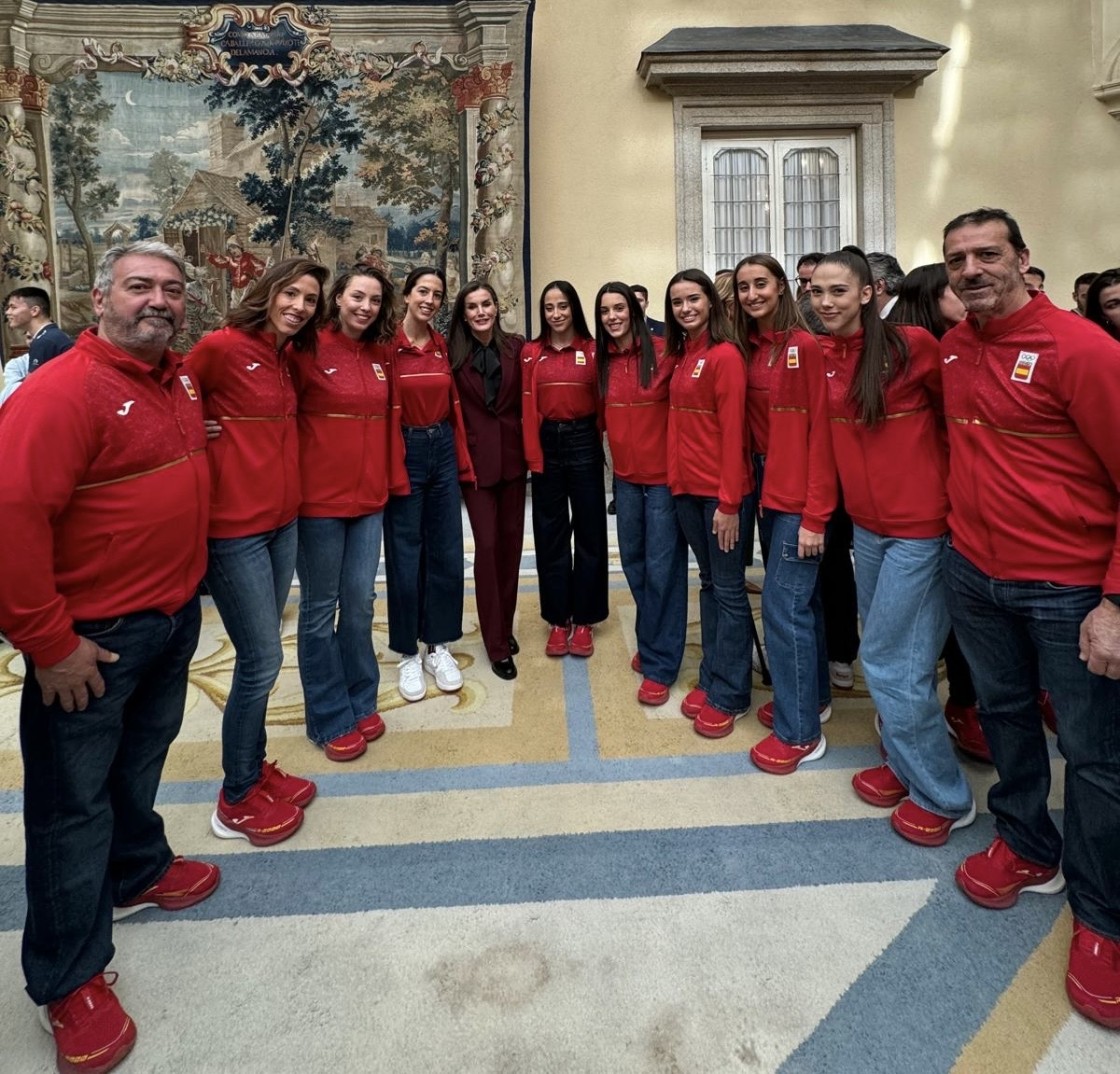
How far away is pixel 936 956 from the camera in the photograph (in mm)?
2029

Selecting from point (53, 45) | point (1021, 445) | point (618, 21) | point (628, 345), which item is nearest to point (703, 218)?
point (618, 21)

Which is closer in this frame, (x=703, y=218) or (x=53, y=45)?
(x=53, y=45)

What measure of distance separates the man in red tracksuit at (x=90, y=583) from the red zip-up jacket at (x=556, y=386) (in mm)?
2225

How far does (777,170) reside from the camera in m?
9.28

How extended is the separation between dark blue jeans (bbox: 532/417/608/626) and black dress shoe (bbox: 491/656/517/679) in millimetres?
458

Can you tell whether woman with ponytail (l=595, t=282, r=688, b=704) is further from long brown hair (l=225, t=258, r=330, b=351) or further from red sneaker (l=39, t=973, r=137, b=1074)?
red sneaker (l=39, t=973, r=137, b=1074)

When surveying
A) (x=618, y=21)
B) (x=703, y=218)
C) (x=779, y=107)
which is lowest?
(x=703, y=218)

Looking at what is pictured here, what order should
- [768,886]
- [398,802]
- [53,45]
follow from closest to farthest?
[768,886] → [398,802] → [53,45]

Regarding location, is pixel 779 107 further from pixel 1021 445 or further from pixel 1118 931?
pixel 1118 931

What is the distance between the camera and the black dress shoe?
13.2 ft

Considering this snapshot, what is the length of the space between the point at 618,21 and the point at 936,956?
10.1 m

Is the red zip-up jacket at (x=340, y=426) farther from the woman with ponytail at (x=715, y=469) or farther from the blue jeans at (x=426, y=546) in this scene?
the woman with ponytail at (x=715, y=469)

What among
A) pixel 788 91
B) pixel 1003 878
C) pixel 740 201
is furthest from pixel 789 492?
pixel 788 91

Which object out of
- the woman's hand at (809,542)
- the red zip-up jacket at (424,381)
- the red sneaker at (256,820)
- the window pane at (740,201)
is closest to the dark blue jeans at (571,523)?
the red zip-up jacket at (424,381)
